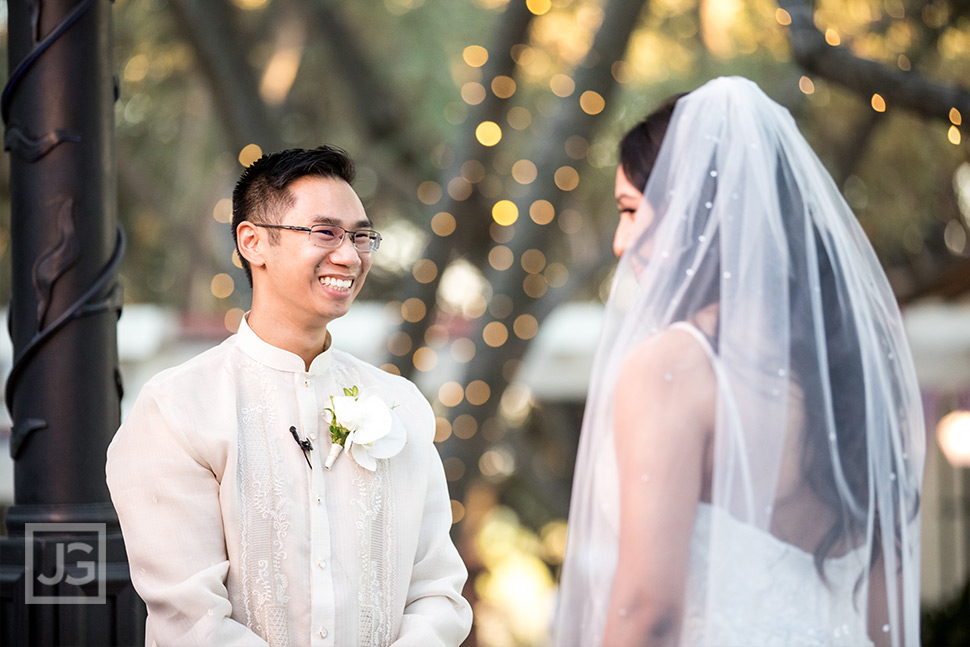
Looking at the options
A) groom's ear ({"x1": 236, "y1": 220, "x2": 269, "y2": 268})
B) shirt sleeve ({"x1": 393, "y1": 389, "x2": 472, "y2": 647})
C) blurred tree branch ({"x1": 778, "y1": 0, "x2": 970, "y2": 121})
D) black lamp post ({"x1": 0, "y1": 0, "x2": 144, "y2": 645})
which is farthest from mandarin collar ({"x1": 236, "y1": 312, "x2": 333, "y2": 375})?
blurred tree branch ({"x1": 778, "y1": 0, "x2": 970, "y2": 121})

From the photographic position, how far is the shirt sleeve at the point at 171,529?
1696 millimetres

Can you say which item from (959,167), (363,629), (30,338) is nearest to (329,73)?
(959,167)

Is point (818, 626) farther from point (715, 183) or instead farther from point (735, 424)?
point (715, 183)

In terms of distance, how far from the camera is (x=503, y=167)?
809 cm

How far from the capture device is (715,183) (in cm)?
227

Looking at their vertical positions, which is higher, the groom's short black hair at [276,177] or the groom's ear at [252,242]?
the groom's short black hair at [276,177]

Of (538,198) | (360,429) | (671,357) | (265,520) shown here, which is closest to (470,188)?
(538,198)

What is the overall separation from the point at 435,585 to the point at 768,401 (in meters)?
0.76

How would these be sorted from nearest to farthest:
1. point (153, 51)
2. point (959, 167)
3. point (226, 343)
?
point (226, 343) → point (959, 167) → point (153, 51)

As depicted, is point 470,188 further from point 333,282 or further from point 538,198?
point 333,282

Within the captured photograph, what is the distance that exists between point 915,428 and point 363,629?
4.33 feet

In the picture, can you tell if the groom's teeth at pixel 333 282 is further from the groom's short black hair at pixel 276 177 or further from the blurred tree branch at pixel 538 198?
the blurred tree branch at pixel 538 198

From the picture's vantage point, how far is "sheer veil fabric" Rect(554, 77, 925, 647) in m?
2.02

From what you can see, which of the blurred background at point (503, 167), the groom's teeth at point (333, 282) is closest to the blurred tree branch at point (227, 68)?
the blurred background at point (503, 167)
